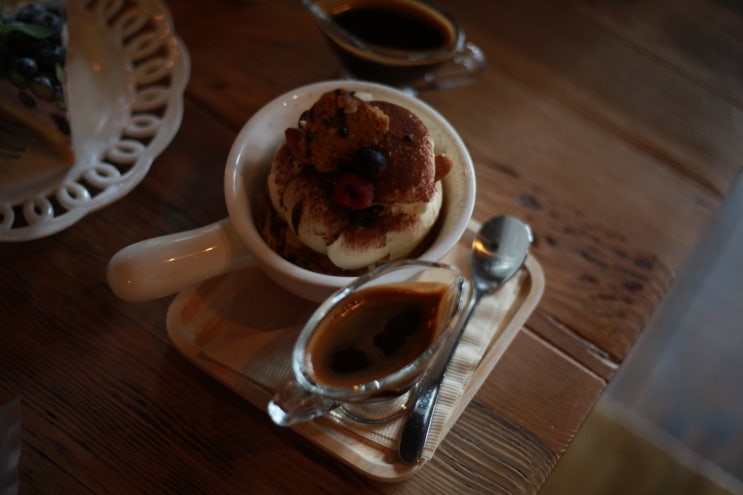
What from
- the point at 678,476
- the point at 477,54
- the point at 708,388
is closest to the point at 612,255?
the point at 477,54

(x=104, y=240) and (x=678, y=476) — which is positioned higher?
(x=104, y=240)

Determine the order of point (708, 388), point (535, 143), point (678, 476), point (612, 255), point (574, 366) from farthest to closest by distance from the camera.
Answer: point (708, 388)
point (678, 476)
point (535, 143)
point (612, 255)
point (574, 366)

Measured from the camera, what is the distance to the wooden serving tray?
29.8 inches

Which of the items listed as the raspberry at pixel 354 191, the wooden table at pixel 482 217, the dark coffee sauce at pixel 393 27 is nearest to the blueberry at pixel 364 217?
the raspberry at pixel 354 191

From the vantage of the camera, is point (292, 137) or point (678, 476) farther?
point (678, 476)

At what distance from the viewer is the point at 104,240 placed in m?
0.91

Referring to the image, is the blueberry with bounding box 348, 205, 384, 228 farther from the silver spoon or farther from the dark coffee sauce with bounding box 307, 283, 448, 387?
the silver spoon

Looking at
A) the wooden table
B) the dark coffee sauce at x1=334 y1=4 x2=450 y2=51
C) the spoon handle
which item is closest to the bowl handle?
the wooden table

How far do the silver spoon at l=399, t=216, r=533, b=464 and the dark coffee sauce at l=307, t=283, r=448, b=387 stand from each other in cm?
6

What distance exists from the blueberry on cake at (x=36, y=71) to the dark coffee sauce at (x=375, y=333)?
50 cm

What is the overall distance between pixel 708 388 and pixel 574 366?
0.99 meters

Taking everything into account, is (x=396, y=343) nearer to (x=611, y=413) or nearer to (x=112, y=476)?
(x=112, y=476)

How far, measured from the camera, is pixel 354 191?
30.5 inches

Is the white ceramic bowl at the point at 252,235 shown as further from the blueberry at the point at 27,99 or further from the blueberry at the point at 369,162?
the blueberry at the point at 27,99
